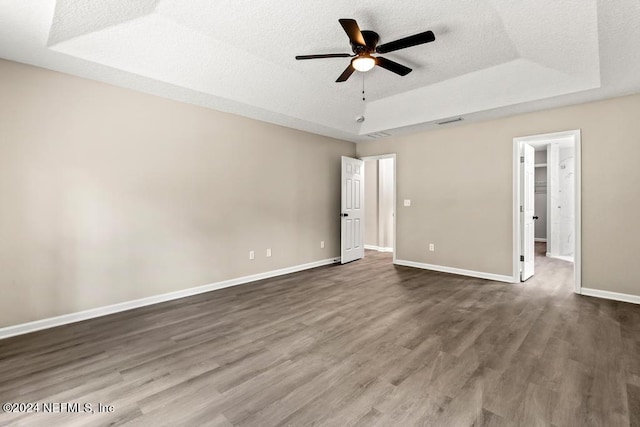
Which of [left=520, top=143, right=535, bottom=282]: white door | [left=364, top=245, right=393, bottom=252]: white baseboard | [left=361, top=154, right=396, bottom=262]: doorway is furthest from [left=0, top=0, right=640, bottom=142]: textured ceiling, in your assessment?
[left=364, top=245, right=393, bottom=252]: white baseboard

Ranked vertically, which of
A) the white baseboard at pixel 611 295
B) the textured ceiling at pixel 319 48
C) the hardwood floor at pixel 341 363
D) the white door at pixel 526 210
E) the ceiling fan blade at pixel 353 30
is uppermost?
the textured ceiling at pixel 319 48

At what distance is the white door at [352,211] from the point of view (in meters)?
6.06

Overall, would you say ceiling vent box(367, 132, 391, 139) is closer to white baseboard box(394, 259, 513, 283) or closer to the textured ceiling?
the textured ceiling

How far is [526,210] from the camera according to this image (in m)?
4.71

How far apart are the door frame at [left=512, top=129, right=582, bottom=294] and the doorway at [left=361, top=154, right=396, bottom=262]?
128 inches

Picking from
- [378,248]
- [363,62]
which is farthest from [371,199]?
[363,62]

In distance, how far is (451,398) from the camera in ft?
6.25

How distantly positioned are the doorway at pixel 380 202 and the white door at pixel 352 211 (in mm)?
1277

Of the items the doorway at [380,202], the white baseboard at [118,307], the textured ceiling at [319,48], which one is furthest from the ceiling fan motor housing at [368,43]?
the doorway at [380,202]

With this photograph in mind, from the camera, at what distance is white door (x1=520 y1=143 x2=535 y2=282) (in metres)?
4.62

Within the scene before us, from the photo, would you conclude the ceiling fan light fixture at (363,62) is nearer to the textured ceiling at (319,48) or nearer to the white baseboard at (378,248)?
the textured ceiling at (319,48)

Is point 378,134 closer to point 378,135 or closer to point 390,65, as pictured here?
point 378,135

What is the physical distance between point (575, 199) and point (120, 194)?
19.4 ft

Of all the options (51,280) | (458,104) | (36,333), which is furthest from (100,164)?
(458,104)
